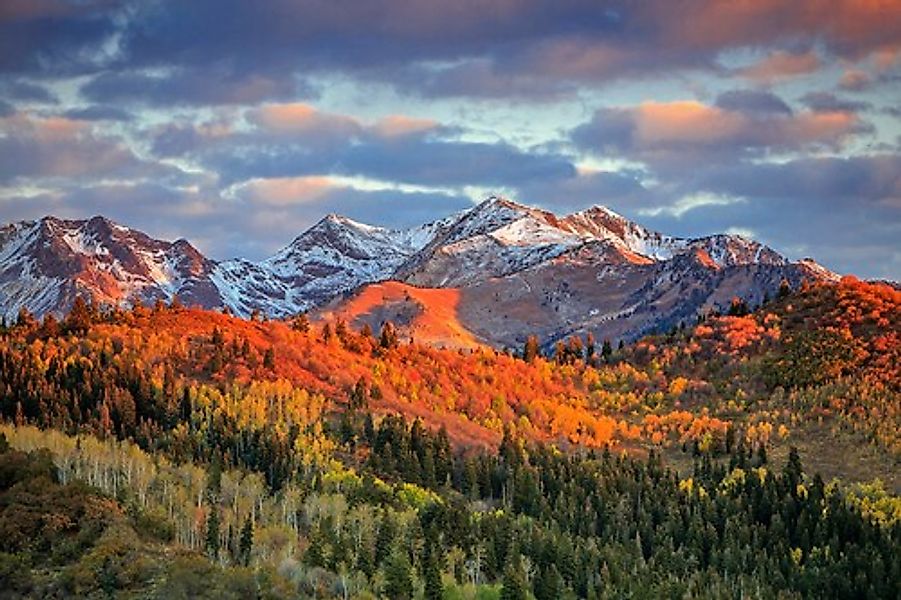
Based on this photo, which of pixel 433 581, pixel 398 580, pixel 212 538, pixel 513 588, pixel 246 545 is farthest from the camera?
pixel 246 545

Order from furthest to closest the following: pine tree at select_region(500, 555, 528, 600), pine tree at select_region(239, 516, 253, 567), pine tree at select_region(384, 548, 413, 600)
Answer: pine tree at select_region(239, 516, 253, 567) → pine tree at select_region(500, 555, 528, 600) → pine tree at select_region(384, 548, 413, 600)

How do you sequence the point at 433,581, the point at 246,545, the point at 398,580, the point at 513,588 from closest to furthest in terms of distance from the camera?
the point at 398,580, the point at 433,581, the point at 513,588, the point at 246,545

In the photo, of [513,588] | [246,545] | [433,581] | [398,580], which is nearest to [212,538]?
[246,545]

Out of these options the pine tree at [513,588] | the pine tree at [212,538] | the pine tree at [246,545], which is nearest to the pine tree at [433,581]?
the pine tree at [513,588]

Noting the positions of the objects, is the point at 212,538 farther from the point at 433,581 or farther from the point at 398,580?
the point at 433,581

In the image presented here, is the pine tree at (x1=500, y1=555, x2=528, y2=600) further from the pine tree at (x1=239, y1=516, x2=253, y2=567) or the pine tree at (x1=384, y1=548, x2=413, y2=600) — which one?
the pine tree at (x1=239, y1=516, x2=253, y2=567)

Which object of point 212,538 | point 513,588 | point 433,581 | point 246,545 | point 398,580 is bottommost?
point 513,588

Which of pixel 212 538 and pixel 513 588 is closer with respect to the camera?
pixel 513 588

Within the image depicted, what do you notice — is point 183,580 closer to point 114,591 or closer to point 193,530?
point 114,591

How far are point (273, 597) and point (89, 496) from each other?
41555 mm

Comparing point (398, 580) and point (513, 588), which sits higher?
point (398, 580)

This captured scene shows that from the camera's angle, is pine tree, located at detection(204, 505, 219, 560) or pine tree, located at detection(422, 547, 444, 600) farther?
pine tree, located at detection(204, 505, 219, 560)

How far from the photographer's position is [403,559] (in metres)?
194

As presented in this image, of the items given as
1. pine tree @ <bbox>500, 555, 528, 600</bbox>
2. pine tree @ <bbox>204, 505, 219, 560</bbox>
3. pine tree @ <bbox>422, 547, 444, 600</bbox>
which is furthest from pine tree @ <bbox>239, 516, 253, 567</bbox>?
pine tree @ <bbox>500, 555, 528, 600</bbox>
